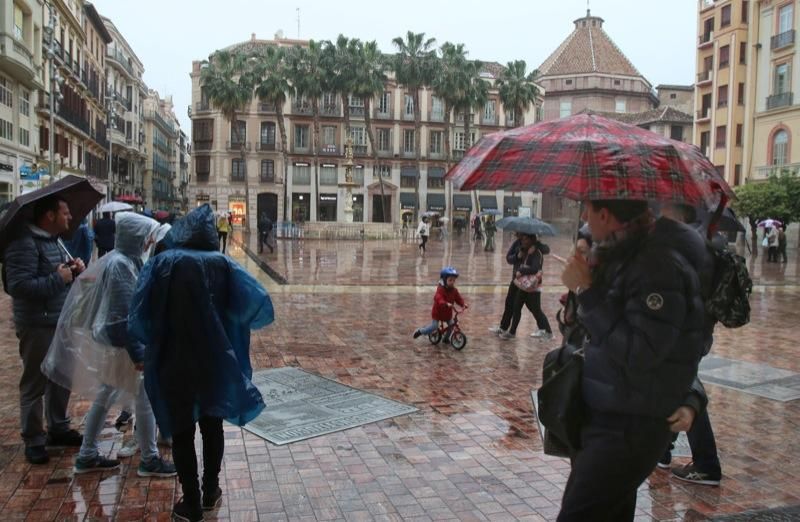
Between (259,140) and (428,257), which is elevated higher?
(259,140)

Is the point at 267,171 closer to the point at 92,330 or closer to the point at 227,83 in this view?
the point at 227,83

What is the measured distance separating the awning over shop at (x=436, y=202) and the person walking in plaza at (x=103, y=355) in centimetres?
6227

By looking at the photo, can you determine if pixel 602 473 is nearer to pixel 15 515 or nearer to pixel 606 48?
pixel 15 515

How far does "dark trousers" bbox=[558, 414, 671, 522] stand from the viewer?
251cm

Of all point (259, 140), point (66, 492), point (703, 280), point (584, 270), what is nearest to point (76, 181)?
point (66, 492)

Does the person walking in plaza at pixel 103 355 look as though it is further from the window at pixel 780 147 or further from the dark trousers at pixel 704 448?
the window at pixel 780 147

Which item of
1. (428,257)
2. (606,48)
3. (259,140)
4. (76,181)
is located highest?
(606,48)

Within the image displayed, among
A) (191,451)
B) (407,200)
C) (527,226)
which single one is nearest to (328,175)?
(407,200)

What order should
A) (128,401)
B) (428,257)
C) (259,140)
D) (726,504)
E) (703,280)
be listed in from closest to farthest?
(703,280) → (726,504) → (128,401) → (428,257) → (259,140)

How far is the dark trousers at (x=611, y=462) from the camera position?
8.25 feet

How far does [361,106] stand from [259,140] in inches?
410

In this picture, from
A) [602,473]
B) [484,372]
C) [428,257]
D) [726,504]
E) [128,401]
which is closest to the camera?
[602,473]

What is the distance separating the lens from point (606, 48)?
77.4 m

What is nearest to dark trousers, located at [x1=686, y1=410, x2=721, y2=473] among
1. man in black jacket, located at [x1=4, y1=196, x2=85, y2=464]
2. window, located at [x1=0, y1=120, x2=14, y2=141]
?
man in black jacket, located at [x1=4, y1=196, x2=85, y2=464]
